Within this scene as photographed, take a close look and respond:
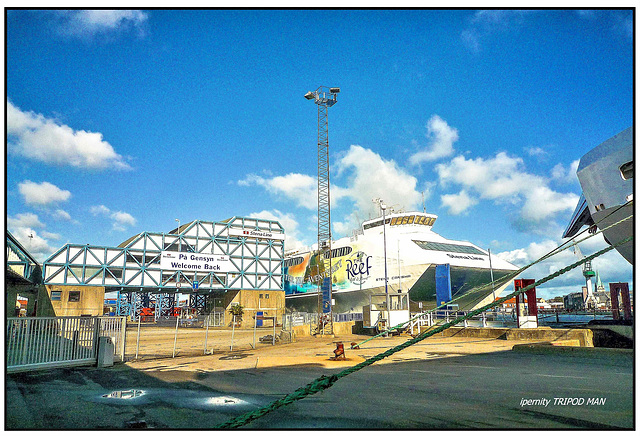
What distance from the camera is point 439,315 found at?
95.4 ft

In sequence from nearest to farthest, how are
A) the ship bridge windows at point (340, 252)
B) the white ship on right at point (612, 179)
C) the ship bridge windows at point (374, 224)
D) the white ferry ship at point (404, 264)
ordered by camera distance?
1. the white ship on right at point (612, 179)
2. the white ferry ship at point (404, 264)
3. the ship bridge windows at point (374, 224)
4. the ship bridge windows at point (340, 252)

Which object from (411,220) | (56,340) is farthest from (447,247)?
(56,340)

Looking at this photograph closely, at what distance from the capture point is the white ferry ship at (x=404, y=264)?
45559mm

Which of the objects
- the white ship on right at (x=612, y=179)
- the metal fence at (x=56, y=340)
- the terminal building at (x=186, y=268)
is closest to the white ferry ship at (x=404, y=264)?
the terminal building at (x=186, y=268)

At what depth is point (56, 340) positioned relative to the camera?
13.1 meters

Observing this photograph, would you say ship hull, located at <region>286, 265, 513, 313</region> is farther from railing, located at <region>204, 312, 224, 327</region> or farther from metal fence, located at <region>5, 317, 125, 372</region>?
metal fence, located at <region>5, 317, 125, 372</region>

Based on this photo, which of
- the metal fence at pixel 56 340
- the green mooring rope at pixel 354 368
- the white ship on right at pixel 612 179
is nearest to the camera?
the green mooring rope at pixel 354 368

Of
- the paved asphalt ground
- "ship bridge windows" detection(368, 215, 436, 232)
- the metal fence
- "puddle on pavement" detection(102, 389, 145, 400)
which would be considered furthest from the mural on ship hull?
"puddle on pavement" detection(102, 389, 145, 400)

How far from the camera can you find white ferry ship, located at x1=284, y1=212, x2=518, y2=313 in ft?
149

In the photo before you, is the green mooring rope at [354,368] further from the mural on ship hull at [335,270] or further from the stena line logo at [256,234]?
the stena line logo at [256,234]

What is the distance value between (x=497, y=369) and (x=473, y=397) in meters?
4.16

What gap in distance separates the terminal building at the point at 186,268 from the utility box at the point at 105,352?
100 ft

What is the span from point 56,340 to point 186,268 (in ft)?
122

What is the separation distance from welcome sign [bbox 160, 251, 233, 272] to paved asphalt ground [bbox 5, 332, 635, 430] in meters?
37.2
